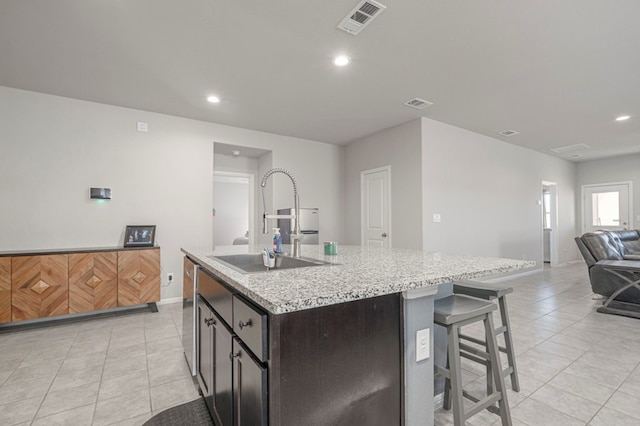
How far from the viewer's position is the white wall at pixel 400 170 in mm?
4523

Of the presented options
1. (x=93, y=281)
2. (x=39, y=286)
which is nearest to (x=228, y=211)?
(x=93, y=281)

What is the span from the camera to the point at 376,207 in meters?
5.32

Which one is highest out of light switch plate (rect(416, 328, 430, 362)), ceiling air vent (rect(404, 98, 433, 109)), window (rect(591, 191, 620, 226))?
ceiling air vent (rect(404, 98, 433, 109))

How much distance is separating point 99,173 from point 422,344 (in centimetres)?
437

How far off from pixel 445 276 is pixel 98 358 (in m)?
2.94

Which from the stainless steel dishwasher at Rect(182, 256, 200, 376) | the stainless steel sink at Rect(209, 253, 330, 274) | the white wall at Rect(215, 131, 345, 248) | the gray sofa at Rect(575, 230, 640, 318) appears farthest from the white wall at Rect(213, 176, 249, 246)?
the gray sofa at Rect(575, 230, 640, 318)

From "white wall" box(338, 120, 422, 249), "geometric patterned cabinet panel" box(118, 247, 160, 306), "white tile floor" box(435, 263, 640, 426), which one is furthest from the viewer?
"white wall" box(338, 120, 422, 249)

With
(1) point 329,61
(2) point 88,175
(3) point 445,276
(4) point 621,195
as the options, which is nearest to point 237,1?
(1) point 329,61

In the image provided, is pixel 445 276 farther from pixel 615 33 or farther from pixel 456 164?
pixel 456 164

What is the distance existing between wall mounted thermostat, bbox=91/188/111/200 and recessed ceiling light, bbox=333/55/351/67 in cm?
331

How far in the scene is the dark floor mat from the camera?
1.72 meters

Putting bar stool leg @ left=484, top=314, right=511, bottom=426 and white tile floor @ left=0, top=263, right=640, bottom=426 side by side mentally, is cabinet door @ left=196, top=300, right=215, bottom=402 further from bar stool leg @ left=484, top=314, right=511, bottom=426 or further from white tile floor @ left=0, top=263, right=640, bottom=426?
bar stool leg @ left=484, top=314, right=511, bottom=426

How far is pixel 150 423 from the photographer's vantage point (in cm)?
171

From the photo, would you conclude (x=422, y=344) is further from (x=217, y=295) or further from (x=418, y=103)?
(x=418, y=103)
